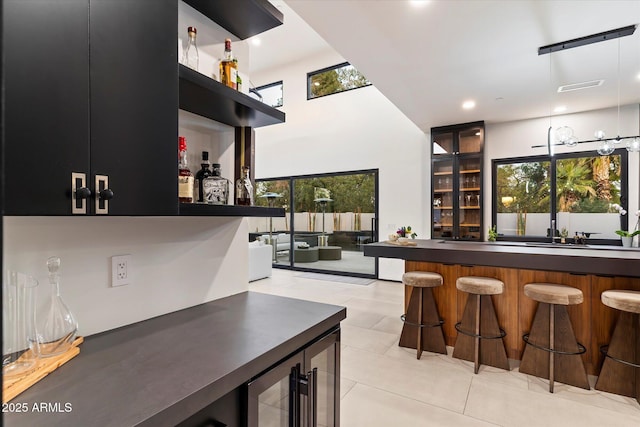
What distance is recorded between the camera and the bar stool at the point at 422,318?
324cm

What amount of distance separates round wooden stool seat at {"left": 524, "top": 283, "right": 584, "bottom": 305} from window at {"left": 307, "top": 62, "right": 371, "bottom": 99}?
211 inches

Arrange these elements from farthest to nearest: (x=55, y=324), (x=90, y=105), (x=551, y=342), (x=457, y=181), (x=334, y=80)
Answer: (x=334, y=80) < (x=457, y=181) < (x=551, y=342) < (x=55, y=324) < (x=90, y=105)

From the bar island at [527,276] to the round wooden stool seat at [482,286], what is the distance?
0.16 meters

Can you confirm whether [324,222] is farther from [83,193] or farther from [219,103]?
[83,193]

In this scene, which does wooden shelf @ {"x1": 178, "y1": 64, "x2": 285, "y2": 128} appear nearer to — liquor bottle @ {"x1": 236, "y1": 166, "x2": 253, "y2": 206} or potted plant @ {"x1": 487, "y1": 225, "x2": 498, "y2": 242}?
liquor bottle @ {"x1": 236, "y1": 166, "x2": 253, "y2": 206}

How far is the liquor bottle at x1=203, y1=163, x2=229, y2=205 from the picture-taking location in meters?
1.64

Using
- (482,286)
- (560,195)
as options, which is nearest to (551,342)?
(482,286)

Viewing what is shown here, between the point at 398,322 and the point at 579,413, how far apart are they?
2046 mm

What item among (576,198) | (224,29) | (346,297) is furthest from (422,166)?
(224,29)

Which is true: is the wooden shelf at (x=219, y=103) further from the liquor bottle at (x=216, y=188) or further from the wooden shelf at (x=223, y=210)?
the wooden shelf at (x=223, y=210)

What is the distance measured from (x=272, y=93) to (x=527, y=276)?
7352mm

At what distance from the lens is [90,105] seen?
97 centimetres

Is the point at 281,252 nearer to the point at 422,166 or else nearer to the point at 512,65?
the point at 422,166

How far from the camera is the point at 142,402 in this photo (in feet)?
2.78
